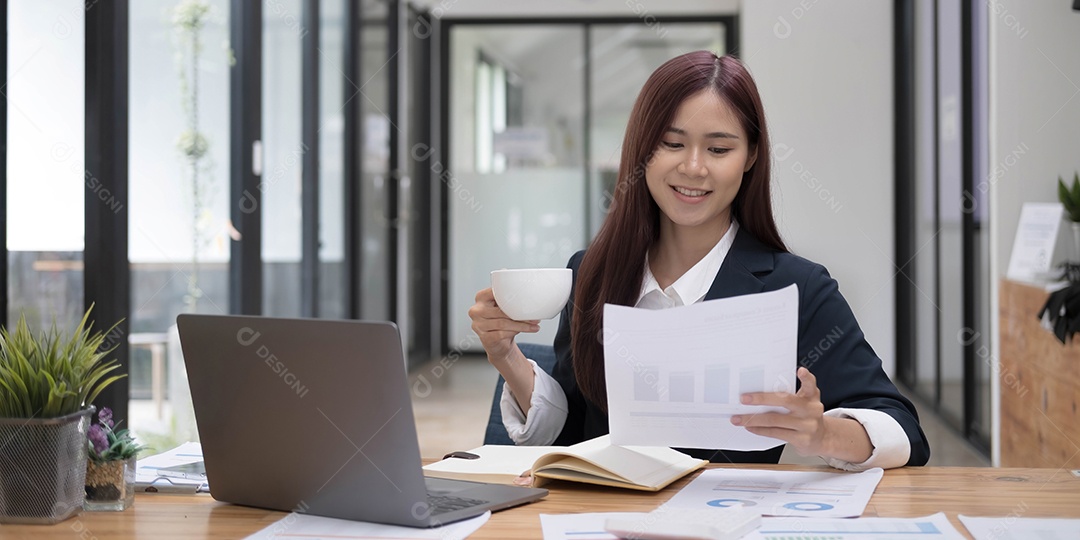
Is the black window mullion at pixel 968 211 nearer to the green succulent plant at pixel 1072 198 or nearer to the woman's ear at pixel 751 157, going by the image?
the green succulent plant at pixel 1072 198

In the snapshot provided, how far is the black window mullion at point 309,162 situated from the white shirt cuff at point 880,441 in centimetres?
383

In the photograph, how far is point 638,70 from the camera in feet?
24.7

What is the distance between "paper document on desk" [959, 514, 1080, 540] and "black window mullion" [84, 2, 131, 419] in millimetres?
2410

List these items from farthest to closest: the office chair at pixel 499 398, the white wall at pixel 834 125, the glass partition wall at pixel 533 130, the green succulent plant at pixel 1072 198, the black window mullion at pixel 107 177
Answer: the glass partition wall at pixel 533 130, the white wall at pixel 834 125, the green succulent plant at pixel 1072 198, the black window mullion at pixel 107 177, the office chair at pixel 499 398

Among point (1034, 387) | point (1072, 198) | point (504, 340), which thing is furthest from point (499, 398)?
point (1072, 198)

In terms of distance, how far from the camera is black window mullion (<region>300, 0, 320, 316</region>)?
4.92m

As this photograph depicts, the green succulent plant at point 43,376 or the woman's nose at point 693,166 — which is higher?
the woman's nose at point 693,166

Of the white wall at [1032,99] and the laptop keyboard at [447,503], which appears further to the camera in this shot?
the white wall at [1032,99]

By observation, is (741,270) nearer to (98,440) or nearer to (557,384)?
(557,384)

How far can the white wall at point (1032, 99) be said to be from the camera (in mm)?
3582

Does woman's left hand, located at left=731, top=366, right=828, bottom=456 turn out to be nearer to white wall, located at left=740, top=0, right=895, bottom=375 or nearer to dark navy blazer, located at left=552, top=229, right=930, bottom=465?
dark navy blazer, located at left=552, top=229, right=930, bottom=465

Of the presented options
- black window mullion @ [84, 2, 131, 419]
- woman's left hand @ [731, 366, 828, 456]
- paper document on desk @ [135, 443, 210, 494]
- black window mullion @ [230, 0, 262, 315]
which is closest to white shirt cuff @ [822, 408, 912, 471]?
woman's left hand @ [731, 366, 828, 456]

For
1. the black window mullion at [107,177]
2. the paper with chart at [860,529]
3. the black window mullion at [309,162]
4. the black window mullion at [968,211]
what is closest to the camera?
the paper with chart at [860,529]

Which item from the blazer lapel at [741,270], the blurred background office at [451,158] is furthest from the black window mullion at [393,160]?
the blazer lapel at [741,270]
